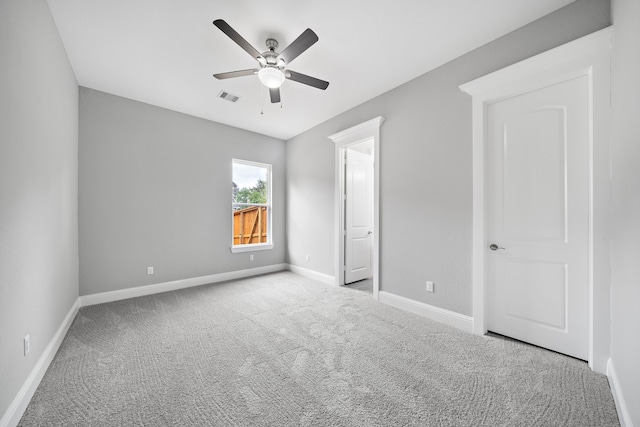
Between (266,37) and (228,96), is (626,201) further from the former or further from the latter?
(228,96)

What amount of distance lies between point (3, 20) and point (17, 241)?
124cm

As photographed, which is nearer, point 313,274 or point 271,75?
point 271,75

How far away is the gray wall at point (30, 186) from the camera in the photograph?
1.37m

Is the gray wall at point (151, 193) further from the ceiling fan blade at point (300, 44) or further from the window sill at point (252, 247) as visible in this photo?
the ceiling fan blade at point (300, 44)

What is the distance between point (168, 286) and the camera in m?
3.81

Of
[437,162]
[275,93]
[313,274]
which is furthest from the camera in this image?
[313,274]

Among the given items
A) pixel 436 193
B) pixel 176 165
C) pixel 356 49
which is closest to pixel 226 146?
pixel 176 165

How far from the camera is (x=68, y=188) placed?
2.73m

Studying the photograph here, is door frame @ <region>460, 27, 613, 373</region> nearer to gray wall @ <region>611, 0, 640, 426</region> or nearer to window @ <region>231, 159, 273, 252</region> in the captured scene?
gray wall @ <region>611, 0, 640, 426</region>

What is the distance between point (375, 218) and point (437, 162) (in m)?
1.07

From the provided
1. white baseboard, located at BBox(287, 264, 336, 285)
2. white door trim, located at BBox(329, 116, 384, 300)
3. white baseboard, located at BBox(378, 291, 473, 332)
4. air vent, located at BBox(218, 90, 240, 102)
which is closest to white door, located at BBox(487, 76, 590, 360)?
white baseboard, located at BBox(378, 291, 473, 332)

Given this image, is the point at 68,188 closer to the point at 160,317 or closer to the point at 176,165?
the point at 176,165

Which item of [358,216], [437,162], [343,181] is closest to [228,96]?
[343,181]

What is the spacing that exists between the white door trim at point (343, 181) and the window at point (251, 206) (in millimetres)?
1633
